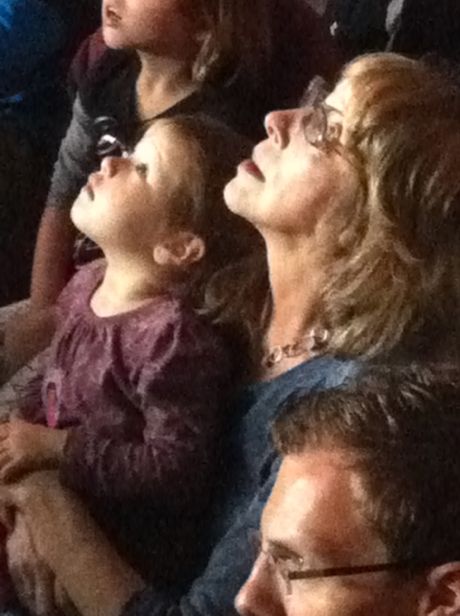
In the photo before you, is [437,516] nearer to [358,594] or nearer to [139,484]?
[358,594]

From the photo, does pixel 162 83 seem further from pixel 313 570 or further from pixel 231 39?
pixel 313 570

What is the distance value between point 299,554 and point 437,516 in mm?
89

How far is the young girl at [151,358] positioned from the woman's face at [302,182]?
86 millimetres

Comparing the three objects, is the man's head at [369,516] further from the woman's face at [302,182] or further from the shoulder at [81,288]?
the shoulder at [81,288]

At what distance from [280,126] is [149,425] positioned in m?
0.29

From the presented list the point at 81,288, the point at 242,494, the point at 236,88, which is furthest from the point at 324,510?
the point at 236,88

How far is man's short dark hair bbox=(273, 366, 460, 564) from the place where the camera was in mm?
714

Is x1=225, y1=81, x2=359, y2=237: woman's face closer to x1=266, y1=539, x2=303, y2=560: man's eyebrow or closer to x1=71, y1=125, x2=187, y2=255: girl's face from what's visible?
x1=71, y1=125, x2=187, y2=255: girl's face

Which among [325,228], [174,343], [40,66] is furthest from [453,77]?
[40,66]

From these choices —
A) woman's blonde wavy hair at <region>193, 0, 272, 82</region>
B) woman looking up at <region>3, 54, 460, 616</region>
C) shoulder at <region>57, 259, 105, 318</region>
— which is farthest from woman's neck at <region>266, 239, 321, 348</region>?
woman's blonde wavy hair at <region>193, 0, 272, 82</region>

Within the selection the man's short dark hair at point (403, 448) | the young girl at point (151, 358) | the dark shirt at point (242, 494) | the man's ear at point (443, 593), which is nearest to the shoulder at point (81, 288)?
the young girl at point (151, 358)

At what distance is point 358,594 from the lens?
721 mm

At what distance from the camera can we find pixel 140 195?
1105 millimetres

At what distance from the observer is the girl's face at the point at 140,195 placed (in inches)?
43.3
